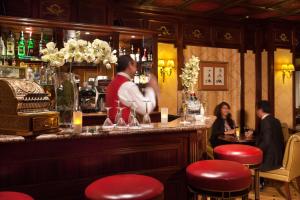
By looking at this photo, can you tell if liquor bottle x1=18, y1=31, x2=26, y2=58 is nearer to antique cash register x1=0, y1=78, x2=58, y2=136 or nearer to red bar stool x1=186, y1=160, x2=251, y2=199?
antique cash register x1=0, y1=78, x2=58, y2=136

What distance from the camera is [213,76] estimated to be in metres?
7.23

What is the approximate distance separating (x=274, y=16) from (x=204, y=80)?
86.4 inches

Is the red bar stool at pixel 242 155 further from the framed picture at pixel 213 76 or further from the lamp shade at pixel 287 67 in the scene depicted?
the lamp shade at pixel 287 67

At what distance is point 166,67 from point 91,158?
4.48m

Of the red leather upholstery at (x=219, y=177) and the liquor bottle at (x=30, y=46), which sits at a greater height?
the liquor bottle at (x=30, y=46)

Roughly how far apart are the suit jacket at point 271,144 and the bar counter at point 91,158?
1.61 m

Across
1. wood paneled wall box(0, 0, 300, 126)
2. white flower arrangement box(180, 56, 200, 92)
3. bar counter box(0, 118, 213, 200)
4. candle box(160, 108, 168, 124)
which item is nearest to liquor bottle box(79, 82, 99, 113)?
wood paneled wall box(0, 0, 300, 126)

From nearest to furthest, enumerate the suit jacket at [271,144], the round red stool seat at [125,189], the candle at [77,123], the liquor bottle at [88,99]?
1. the round red stool seat at [125,189]
2. the candle at [77,123]
3. the suit jacket at [271,144]
4. the liquor bottle at [88,99]

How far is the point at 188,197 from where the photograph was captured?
273cm

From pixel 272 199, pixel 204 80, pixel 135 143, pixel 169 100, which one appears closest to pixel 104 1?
pixel 169 100

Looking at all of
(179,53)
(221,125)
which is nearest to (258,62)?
(179,53)

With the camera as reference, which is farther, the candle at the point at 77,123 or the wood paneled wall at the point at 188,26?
the wood paneled wall at the point at 188,26

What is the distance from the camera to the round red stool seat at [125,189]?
5.34 feet

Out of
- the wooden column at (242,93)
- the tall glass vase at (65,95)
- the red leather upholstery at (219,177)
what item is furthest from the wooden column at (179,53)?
the red leather upholstery at (219,177)
